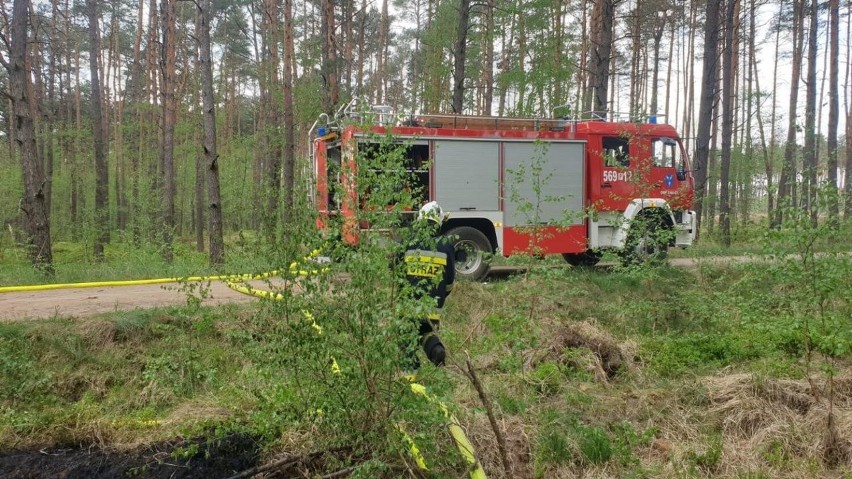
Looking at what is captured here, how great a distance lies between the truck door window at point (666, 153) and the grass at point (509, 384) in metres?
3.77

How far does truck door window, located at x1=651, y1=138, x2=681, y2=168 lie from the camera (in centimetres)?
1026

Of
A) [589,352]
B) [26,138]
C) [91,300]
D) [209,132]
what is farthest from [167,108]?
[589,352]

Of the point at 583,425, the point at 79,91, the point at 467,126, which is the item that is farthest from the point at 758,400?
the point at 79,91

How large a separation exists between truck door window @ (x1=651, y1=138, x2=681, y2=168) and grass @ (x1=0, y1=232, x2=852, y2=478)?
12.4 feet

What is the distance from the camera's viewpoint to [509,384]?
511 cm

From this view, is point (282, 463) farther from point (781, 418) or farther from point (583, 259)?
point (583, 259)

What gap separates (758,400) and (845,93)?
31.7 metres

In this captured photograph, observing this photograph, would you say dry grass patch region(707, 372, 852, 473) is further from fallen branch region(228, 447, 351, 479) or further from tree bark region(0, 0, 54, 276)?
tree bark region(0, 0, 54, 276)

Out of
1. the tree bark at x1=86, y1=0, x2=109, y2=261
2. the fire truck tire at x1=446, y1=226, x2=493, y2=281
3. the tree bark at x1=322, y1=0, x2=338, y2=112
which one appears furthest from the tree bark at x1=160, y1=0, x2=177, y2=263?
the fire truck tire at x1=446, y1=226, x2=493, y2=281

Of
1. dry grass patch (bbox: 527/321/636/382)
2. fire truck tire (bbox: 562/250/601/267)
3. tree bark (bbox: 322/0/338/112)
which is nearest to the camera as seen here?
dry grass patch (bbox: 527/321/636/382)

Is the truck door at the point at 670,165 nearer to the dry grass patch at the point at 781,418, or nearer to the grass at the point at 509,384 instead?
the grass at the point at 509,384

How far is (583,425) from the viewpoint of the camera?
4.30 m

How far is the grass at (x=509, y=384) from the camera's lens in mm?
3180

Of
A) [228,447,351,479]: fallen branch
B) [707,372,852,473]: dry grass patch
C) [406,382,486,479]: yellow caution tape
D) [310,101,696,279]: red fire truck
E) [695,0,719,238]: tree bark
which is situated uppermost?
[695,0,719,238]: tree bark
